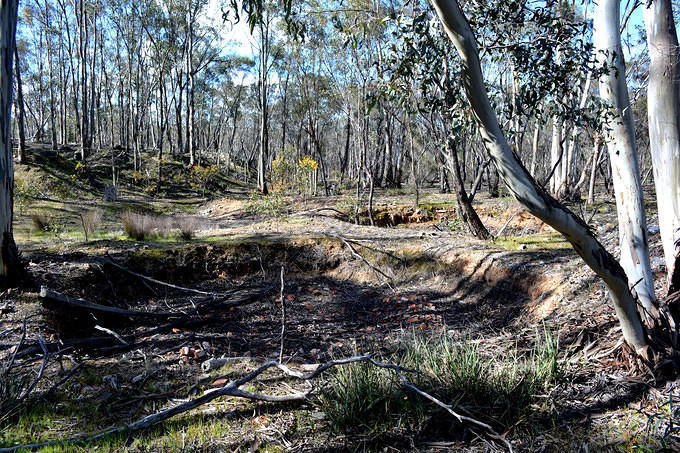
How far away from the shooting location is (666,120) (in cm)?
324

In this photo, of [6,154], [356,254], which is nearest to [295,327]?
[356,254]

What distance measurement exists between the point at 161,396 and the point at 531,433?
2.48 meters

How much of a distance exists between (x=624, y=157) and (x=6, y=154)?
18.9 feet

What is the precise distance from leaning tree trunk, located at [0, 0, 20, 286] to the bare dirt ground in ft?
0.86

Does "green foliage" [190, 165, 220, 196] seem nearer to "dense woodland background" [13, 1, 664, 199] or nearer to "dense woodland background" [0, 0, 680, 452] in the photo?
"dense woodland background" [13, 1, 664, 199]

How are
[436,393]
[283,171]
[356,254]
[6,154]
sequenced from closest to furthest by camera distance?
[436,393], [6,154], [356,254], [283,171]

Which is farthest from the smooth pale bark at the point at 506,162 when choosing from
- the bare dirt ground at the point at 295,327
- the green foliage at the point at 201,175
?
the green foliage at the point at 201,175

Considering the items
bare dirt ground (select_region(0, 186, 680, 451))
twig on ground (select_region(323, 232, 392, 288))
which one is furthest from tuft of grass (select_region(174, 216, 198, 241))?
twig on ground (select_region(323, 232, 392, 288))

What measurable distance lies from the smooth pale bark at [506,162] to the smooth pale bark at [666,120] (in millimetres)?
1061

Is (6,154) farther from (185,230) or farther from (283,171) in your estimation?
(283,171)

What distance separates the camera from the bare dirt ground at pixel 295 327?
2.50m

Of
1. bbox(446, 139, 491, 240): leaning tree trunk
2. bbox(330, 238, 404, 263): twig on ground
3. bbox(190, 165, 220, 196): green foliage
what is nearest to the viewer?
bbox(330, 238, 404, 263): twig on ground

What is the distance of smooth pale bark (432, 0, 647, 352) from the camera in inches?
81.8

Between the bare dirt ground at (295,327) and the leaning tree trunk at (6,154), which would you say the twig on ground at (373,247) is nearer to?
the bare dirt ground at (295,327)
